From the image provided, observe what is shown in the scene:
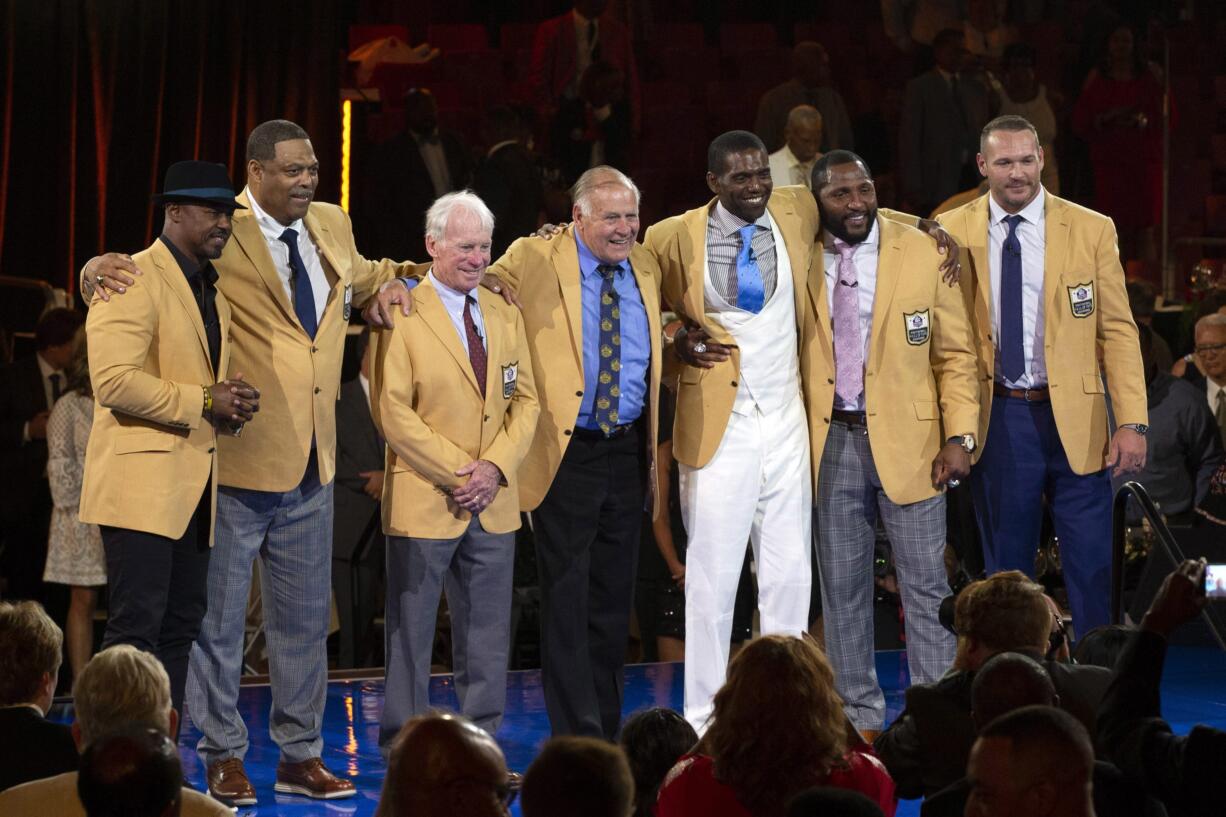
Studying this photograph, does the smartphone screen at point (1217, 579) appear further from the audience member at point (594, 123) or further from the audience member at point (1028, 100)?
the audience member at point (1028, 100)

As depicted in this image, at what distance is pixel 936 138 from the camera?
38.0 ft

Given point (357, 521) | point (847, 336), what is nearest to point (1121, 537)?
point (847, 336)

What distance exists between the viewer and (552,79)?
11594mm

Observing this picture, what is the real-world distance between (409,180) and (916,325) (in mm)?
5590

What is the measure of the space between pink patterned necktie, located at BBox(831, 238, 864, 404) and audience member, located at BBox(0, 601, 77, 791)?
2.79 meters

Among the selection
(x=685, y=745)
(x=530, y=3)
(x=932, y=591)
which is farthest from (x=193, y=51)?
(x=685, y=745)

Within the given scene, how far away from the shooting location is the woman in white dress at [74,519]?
7348 millimetres

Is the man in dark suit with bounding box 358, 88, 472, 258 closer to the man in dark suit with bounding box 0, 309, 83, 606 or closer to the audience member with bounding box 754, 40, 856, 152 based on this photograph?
the audience member with bounding box 754, 40, 856, 152

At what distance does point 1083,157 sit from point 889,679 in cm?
677

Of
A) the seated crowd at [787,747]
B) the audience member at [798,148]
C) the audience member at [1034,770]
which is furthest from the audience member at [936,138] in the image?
the audience member at [1034,770]

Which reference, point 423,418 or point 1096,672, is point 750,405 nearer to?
point 423,418

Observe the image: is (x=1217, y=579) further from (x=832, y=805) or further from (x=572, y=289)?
(x=572, y=289)

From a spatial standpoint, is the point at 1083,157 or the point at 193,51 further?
the point at 1083,157

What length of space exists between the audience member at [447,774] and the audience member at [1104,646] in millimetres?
2007
